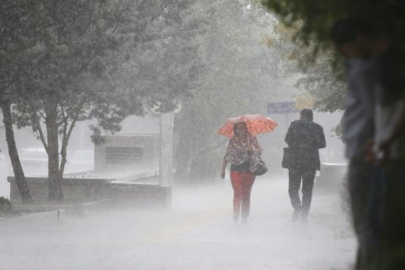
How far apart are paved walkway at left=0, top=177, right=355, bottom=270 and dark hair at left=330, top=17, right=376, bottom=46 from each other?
713 cm

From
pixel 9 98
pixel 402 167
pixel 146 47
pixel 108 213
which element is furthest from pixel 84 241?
pixel 402 167

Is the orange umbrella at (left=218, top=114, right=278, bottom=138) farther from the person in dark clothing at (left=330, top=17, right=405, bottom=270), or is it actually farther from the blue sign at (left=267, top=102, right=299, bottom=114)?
the person in dark clothing at (left=330, top=17, right=405, bottom=270)

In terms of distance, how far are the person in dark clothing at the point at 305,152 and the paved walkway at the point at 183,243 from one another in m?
0.60

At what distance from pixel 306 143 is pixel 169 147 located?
39.0ft

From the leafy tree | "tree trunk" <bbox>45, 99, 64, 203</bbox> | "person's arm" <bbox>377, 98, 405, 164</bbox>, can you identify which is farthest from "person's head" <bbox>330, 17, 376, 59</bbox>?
"tree trunk" <bbox>45, 99, 64, 203</bbox>

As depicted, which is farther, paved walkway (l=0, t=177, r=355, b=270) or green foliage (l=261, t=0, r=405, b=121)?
paved walkway (l=0, t=177, r=355, b=270)

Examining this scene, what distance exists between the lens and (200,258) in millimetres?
12477

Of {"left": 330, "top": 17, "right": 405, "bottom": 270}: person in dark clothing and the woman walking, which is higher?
{"left": 330, "top": 17, "right": 405, "bottom": 270}: person in dark clothing

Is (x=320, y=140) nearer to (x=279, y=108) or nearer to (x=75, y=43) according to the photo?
(x=75, y=43)

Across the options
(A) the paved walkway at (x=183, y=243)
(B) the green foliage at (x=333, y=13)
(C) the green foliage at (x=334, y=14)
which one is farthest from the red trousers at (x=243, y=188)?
(B) the green foliage at (x=333, y=13)

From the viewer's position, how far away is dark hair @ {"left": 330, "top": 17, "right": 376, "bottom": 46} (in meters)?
3.94

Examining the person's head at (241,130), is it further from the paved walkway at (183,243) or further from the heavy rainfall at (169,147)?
the paved walkway at (183,243)

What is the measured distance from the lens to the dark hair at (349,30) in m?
3.94

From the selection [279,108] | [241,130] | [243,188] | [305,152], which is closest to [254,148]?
[241,130]
